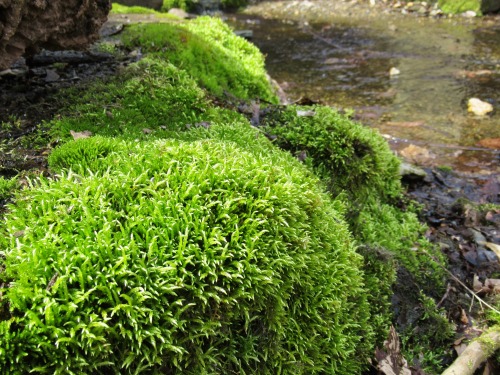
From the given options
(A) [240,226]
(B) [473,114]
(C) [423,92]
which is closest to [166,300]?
(A) [240,226]

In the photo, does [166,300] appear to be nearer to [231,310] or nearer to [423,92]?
[231,310]

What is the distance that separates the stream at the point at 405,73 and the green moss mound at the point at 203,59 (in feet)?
10.2

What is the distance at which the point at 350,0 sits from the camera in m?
21.6

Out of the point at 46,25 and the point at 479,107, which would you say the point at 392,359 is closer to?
the point at 46,25

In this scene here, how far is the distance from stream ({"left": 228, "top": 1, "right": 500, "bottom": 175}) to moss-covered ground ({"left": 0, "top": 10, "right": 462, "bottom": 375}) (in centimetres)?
448

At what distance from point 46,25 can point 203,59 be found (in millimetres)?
2594

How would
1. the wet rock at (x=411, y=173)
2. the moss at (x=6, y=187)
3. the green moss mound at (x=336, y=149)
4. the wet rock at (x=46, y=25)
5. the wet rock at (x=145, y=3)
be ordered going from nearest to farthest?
the moss at (x=6, y=187), the wet rock at (x=46, y=25), the green moss mound at (x=336, y=149), the wet rock at (x=411, y=173), the wet rock at (x=145, y=3)

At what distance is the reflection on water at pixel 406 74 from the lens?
8539mm

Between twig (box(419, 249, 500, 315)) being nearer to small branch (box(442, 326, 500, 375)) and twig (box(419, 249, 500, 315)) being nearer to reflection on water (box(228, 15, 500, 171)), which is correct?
small branch (box(442, 326, 500, 375))

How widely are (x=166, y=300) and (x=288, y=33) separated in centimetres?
1621

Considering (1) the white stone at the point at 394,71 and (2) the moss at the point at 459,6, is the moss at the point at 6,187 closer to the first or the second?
(1) the white stone at the point at 394,71

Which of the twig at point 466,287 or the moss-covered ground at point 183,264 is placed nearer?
the moss-covered ground at point 183,264

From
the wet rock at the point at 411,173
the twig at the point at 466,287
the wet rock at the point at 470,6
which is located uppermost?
the wet rock at the point at 470,6

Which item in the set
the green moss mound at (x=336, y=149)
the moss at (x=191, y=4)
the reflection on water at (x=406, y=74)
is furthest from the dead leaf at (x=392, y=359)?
the moss at (x=191, y=4)
